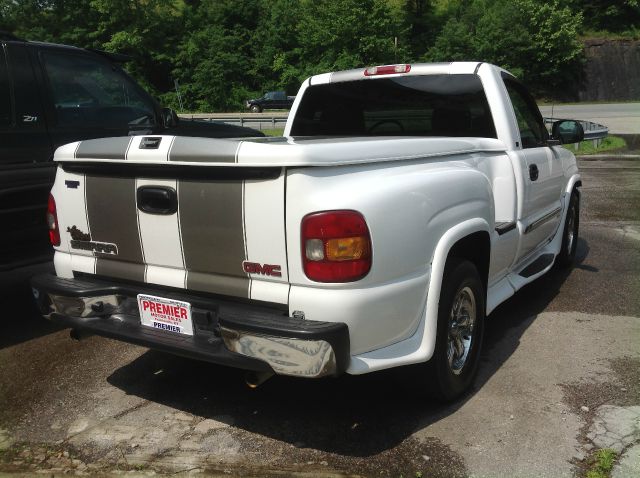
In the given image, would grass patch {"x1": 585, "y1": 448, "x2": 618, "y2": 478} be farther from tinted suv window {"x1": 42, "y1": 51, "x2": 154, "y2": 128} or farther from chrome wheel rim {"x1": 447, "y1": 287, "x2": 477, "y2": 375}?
tinted suv window {"x1": 42, "y1": 51, "x2": 154, "y2": 128}

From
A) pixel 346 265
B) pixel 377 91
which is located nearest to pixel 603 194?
pixel 377 91

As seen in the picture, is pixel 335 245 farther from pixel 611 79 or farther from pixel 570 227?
pixel 611 79

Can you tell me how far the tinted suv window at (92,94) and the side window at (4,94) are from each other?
0.33 m

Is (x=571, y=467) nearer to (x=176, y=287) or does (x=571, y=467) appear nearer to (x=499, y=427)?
(x=499, y=427)

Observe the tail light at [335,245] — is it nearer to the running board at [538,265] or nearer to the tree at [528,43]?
the running board at [538,265]

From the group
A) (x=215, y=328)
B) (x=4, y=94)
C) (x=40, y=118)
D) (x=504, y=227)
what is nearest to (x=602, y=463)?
(x=504, y=227)

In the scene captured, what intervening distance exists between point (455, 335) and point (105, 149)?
6.79 feet

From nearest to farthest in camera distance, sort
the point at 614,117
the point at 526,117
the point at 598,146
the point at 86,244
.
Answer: the point at 86,244
the point at 526,117
the point at 598,146
the point at 614,117

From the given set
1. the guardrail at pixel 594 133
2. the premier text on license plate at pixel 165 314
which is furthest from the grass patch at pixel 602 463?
the guardrail at pixel 594 133

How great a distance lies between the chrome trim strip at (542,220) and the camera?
4272 millimetres

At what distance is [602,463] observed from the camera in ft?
8.79

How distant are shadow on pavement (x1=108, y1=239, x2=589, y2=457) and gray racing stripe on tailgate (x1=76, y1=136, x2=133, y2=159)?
1.43 meters

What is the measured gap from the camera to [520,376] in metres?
3.60

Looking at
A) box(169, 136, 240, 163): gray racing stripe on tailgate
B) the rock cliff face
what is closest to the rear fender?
box(169, 136, 240, 163): gray racing stripe on tailgate
